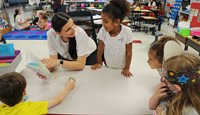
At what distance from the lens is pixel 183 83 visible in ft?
2.43

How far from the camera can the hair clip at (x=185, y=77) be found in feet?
2.37

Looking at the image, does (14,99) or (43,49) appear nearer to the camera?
(14,99)

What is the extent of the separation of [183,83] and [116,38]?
0.88 meters

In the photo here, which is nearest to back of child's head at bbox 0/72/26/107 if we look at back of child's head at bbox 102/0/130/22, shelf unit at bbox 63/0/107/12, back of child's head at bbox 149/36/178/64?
back of child's head at bbox 149/36/178/64

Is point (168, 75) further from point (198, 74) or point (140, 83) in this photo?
point (140, 83)

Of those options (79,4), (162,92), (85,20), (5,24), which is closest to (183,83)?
(162,92)

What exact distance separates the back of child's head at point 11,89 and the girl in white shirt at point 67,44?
0.48m

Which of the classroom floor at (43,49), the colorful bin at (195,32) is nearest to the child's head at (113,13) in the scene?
the colorful bin at (195,32)

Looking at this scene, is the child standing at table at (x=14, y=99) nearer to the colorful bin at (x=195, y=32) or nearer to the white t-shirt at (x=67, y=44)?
the white t-shirt at (x=67, y=44)

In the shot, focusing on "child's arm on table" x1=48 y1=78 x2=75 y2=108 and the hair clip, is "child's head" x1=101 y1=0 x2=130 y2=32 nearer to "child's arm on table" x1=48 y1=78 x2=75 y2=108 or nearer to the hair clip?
"child's arm on table" x1=48 y1=78 x2=75 y2=108

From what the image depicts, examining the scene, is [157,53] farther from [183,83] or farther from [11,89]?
[11,89]

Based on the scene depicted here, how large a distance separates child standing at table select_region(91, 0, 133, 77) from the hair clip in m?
0.65

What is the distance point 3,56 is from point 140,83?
43.4 inches

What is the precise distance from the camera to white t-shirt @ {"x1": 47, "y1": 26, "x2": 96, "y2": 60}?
149 cm
